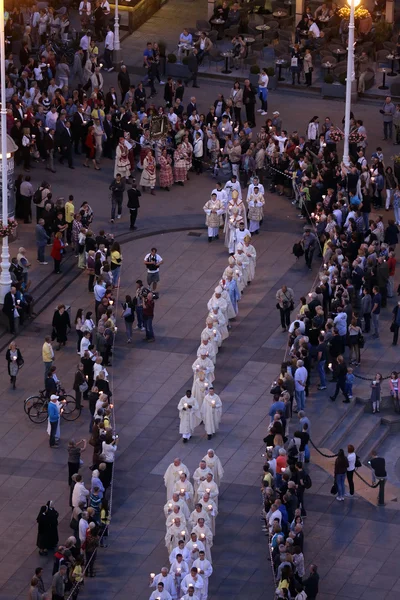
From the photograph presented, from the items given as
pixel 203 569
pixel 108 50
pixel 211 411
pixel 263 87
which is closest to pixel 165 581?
pixel 203 569

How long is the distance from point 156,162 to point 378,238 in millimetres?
9561

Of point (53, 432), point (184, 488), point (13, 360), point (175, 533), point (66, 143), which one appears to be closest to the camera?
point (175, 533)

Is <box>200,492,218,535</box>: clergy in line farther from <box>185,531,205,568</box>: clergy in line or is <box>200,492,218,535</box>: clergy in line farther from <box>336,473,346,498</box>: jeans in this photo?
<box>336,473,346,498</box>: jeans

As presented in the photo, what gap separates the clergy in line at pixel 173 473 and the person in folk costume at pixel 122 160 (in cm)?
1804

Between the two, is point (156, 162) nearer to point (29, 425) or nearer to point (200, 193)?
point (200, 193)

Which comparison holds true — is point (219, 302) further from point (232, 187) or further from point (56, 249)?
point (232, 187)

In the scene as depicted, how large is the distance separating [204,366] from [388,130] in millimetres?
19358

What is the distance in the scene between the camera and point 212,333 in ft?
173

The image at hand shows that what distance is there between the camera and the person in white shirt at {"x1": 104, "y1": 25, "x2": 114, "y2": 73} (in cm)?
7179

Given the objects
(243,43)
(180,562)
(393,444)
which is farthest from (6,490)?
(243,43)

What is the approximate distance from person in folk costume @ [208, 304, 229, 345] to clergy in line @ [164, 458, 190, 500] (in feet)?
24.8

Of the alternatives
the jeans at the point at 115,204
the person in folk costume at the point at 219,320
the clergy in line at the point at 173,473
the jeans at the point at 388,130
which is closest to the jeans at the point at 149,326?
the person in folk costume at the point at 219,320

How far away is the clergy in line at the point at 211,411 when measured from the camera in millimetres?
49500

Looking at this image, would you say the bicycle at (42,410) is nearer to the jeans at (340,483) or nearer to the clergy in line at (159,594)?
the jeans at (340,483)
